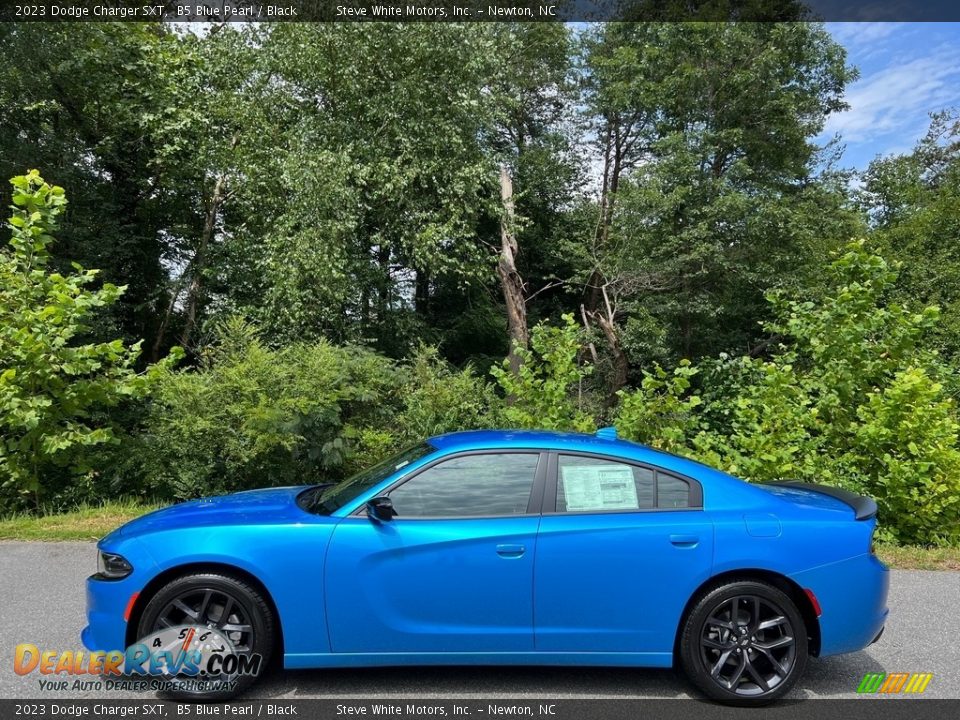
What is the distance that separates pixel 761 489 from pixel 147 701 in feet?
11.8

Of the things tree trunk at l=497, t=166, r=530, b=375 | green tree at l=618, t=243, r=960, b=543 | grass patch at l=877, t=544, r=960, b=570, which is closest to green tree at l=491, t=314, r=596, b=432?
green tree at l=618, t=243, r=960, b=543

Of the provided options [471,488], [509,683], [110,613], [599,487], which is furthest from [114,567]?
[599,487]

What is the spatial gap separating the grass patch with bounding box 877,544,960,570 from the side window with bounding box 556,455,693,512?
383 centimetres

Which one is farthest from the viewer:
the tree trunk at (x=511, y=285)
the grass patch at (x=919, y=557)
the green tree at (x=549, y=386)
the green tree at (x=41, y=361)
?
the tree trunk at (x=511, y=285)

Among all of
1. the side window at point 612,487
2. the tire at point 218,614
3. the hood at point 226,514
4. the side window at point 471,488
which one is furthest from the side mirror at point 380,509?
the side window at point 612,487

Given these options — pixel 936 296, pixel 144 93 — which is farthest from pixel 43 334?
pixel 936 296

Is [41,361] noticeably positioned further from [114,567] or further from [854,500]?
[854,500]

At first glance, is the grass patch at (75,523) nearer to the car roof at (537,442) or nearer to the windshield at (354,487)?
the windshield at (354,487)

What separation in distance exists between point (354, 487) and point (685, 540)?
75.4 inches

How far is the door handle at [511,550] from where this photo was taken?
151 inches

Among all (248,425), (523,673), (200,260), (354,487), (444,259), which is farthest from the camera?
(200,260)

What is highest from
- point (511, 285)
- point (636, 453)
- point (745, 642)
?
point (511, 285)

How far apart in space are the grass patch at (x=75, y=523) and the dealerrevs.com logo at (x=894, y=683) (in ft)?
22.4

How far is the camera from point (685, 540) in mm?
3875
